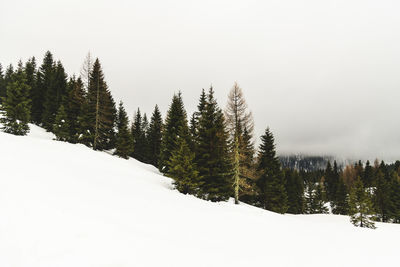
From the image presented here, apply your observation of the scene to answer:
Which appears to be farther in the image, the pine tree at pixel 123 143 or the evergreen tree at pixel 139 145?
the evergreen tree at pixel 139 145

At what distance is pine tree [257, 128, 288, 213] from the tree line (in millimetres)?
153

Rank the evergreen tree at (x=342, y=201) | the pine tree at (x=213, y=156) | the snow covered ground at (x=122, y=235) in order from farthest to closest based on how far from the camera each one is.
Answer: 1. the evergreen tree at (x=342, y=201)
2. the pine tree at (x=213, y=156)
3. the snow covered ground at (x=122, y=235)

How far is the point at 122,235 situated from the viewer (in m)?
6.60

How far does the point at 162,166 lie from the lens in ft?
105

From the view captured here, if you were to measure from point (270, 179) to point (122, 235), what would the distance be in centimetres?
2921

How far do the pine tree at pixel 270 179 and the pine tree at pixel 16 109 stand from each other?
3234 cm

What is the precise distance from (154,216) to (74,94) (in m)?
31.5

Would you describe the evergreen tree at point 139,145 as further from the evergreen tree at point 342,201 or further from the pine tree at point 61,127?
the evergreen tree at point 342,201

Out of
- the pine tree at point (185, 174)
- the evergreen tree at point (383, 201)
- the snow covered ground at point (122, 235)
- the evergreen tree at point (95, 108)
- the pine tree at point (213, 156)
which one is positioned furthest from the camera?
the evergreen tree at point (383, 201)

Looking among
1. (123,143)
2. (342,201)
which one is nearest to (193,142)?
(123,143)

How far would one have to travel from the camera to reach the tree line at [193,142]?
69.1ft

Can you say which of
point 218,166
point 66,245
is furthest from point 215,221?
point 218,166

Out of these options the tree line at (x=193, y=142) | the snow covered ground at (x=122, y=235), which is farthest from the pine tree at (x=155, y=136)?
the snow covered ground at (x=122, y=235)

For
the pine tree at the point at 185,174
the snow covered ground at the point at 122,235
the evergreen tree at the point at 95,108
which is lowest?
the snow covered ground at the point at 122,235
